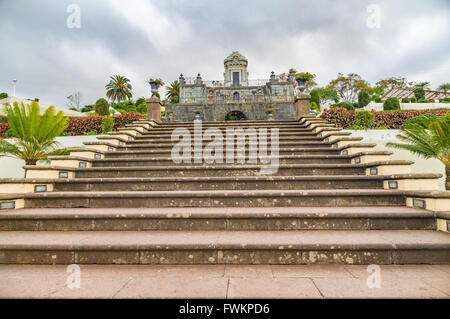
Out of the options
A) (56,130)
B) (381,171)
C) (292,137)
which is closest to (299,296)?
(381,171)

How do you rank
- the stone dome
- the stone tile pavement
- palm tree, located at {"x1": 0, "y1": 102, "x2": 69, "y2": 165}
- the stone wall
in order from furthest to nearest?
the stone dome → the stone wall → palm tree, located at {"x1": 0, "y1": 102, "x2": 69, "y2": 165} → the stone tile pavement

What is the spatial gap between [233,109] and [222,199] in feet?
62.5

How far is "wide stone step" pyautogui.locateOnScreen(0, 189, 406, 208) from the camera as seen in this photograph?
413cm

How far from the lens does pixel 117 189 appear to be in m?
4.98

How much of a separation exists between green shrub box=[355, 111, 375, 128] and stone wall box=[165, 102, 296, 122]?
10751 mm

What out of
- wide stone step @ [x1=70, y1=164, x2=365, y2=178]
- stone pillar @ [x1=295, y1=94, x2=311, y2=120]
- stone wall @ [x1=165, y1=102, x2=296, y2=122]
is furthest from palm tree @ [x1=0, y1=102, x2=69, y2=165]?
stone wall @ [x1=165, y1=102, x2=296, y2=122]

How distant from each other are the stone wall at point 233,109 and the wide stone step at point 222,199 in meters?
17.9

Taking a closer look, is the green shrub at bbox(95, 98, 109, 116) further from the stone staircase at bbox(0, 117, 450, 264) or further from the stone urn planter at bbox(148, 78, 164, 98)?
the stone staircase at bbox(0, 117, 450, 264)

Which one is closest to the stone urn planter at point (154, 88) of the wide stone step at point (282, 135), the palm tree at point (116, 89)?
the wide stone step at point (282, 135)

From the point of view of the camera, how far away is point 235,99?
30859 mm

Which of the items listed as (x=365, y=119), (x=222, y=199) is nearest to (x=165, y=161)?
(x=222, y=199)

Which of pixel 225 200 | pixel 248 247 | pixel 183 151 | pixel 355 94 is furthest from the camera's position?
pixel 355 94

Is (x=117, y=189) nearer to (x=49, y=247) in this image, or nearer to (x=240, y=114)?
(x=49, y=247)
